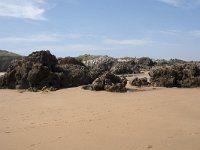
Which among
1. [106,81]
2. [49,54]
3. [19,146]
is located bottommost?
[19,146]

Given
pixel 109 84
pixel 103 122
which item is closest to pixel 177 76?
pixel 109 84

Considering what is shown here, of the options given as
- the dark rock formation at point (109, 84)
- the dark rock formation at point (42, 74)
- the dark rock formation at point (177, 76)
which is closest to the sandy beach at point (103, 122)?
the dark rock formation at point (109, 84)

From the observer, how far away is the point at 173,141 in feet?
18.9

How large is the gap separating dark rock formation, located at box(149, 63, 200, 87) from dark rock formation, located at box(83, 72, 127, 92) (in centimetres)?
143

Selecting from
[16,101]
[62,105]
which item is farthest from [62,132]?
[16,101]

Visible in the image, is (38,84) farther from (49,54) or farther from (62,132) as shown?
(62,132)

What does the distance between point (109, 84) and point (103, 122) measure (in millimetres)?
5158

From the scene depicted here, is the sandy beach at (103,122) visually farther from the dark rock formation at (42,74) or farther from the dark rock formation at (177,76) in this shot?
the dark rock formation at (42,74)

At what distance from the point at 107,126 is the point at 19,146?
1.82 metres

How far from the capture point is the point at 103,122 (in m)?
7.28

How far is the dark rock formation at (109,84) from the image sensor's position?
470 inches

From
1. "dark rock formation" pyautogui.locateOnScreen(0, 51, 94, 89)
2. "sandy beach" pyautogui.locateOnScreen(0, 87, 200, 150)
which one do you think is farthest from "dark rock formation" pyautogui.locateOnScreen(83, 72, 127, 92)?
"dark rock formation" pyautogui.locateOnScreen(0, 51, 94, 89)

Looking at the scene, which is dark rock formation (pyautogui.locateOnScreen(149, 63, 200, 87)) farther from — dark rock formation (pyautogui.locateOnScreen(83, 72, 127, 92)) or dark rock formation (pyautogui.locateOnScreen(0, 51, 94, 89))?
dark rock formation (pyautogui.locateOnScreen(0, 51, 94, 89))

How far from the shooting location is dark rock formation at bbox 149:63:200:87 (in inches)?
515
